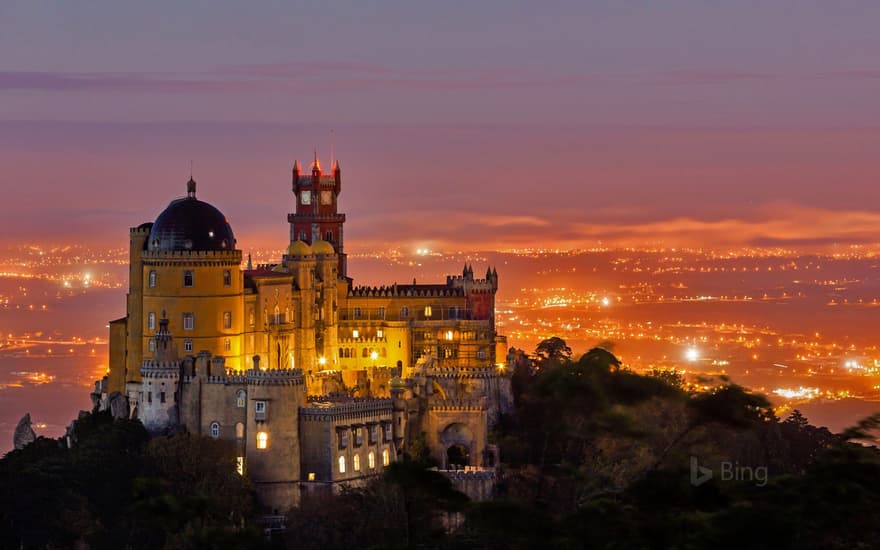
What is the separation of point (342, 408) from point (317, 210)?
122 ft

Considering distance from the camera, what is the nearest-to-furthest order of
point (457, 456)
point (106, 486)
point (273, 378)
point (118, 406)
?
point (106, 486) < point (273, 378) < point (118, 406) < point (457, 456)

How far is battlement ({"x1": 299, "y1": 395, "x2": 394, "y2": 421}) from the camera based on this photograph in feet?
Answer: 313

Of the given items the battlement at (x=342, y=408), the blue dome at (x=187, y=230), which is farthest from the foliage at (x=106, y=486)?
the blue dome at (x=187, y=230)

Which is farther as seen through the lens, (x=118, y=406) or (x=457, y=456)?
(x=457, y=456)

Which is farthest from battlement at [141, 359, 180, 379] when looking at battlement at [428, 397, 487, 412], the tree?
the tree

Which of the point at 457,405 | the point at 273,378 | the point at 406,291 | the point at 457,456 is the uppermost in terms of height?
the point at 406,291

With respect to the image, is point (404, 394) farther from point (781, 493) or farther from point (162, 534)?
point (781, 493)

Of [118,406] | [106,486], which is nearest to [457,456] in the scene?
[118,406]

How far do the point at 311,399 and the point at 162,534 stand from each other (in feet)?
49.8

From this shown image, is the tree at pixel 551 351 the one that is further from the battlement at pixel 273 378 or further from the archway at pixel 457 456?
the battlement at pixel 273 378

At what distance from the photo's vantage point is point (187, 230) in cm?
10294

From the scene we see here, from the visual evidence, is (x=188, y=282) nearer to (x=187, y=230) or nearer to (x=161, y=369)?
(x=187, y=230)

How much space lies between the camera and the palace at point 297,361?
9519 centimetres

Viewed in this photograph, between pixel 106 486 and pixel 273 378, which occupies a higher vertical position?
pixel 273 378
